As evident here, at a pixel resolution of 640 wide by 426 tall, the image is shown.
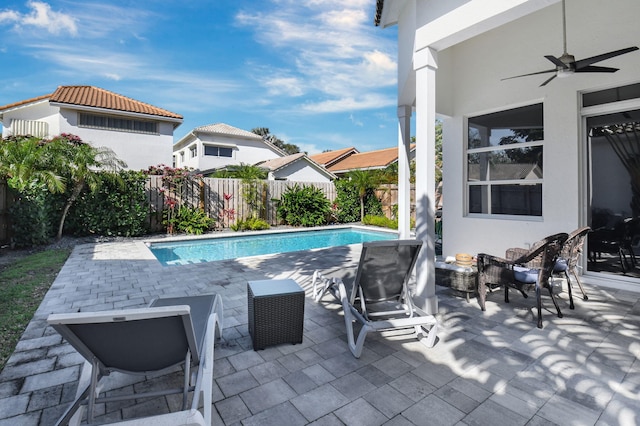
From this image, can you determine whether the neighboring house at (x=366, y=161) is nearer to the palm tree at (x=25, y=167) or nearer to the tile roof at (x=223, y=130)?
the tile roof at (x=223, y=130)

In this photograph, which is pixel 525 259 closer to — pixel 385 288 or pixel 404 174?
pixel 385 288

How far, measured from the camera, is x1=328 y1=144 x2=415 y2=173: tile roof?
25.0 m

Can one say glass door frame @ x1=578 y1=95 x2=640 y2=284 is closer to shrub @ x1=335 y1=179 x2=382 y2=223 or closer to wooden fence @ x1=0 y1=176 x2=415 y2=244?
wooden fence @ x1=0 y1=176 x2=415 y2=244

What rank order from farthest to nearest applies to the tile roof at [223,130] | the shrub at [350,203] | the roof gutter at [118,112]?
the tile roof at [223,130] → the shrub at [350,203] → the roof gutter at [118,112]

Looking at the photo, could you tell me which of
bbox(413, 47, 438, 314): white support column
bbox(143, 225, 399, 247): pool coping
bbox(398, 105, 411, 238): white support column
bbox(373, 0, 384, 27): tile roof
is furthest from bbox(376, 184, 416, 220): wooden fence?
bbox(413, 47, 438, 314): white support column

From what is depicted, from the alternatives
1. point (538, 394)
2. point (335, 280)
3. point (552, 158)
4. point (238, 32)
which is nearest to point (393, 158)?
point (238, 32)

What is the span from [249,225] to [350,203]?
19.4 ft

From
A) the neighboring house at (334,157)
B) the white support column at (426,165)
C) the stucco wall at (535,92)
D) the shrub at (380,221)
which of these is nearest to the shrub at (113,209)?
the shrub at (380,221)

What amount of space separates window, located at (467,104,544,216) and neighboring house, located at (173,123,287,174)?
20.4 meters

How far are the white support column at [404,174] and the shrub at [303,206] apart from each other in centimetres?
987

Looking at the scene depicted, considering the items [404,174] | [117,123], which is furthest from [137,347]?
[117,123]

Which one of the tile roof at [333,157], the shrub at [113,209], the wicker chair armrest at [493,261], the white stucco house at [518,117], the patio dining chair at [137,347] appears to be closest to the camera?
the patio dining chair at [137,347]

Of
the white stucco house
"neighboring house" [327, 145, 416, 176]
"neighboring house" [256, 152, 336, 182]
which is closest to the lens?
the white stucco house

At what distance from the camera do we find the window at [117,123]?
60.3ft
